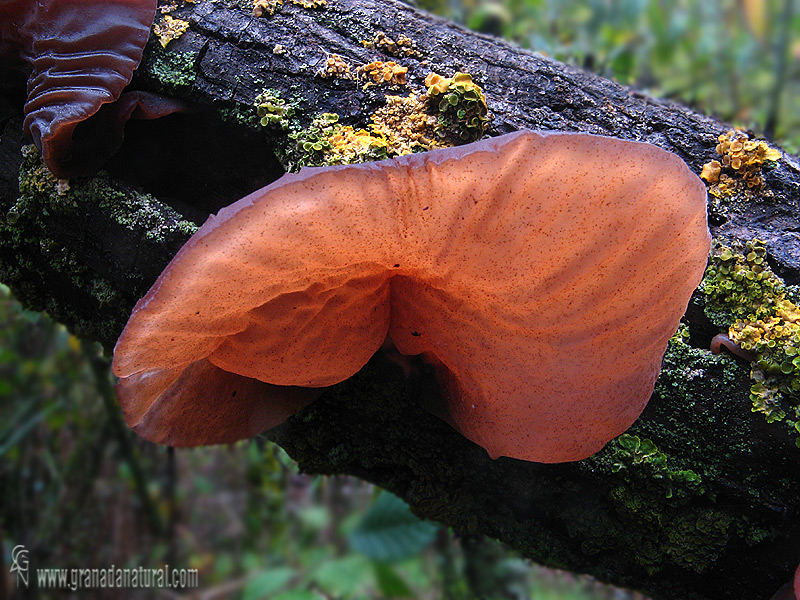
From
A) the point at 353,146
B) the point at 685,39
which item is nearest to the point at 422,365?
the point at 353,146

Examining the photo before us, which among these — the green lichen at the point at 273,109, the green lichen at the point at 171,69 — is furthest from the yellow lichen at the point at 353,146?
the green lichen at the point at 171,69

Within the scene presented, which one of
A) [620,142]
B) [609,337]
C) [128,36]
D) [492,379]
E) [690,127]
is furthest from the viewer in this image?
[690,127]

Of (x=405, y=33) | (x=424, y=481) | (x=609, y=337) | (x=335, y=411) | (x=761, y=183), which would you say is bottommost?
(x=424, y=481)

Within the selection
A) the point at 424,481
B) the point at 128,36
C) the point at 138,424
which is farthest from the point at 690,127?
the point at 138,424

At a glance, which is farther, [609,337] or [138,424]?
[138,424]

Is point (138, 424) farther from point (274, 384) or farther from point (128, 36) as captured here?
point (128, 36)

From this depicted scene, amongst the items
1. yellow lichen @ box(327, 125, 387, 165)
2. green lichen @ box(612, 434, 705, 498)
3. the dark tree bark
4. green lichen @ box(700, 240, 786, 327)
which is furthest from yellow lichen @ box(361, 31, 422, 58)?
green lichen @ box(612, 434, 705, 498)
